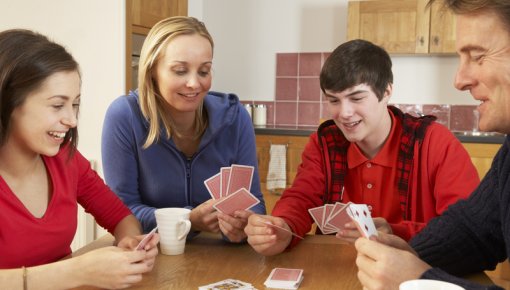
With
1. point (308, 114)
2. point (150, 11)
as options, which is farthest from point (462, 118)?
point (150, 11)

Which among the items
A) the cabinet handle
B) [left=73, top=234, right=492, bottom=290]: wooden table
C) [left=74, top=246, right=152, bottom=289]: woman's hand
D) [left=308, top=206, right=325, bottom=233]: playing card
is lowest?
[left=73, top=234, right=492, bottom=290]: wooden table

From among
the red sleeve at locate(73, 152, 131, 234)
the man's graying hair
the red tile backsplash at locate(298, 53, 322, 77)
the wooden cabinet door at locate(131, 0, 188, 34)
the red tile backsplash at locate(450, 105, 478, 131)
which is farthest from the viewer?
the red tile backsplash at locate(298, 53, 322, 77)

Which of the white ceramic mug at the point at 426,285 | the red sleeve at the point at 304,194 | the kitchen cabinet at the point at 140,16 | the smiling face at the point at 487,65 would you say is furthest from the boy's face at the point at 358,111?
the kitchen cabinet at the point at 140,16

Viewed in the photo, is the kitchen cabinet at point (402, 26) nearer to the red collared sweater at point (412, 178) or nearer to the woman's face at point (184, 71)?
the red collared sweater at point (412, 178)

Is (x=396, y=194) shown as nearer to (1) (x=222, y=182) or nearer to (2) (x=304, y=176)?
(2) (x=304, y=176)

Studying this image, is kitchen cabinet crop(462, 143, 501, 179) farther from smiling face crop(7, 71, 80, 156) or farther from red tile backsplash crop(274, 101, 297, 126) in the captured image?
smiling face crop(7, 71, 80, 156)

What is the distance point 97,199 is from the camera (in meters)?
1.69

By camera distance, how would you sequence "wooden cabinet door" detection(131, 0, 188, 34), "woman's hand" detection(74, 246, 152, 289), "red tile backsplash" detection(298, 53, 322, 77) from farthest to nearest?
"red tile backsplash" detection(298, 53, 322, 77) → "wooden cabinet door" detection(131, 0, 188, 34) → "woman's hand" detection(74, 246, 152, 289)

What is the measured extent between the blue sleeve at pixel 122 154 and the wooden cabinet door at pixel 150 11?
1.75 m

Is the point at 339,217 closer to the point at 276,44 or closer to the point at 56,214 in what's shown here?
the point at 56,214

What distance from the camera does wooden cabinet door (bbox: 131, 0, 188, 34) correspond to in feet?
11.5

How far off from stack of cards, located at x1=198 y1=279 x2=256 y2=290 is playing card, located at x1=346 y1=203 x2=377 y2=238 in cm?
29

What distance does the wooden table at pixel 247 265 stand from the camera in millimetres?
1276

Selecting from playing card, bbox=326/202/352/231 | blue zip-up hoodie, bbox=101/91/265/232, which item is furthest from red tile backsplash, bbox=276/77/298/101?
playing card, bbox=326/202/352/231
